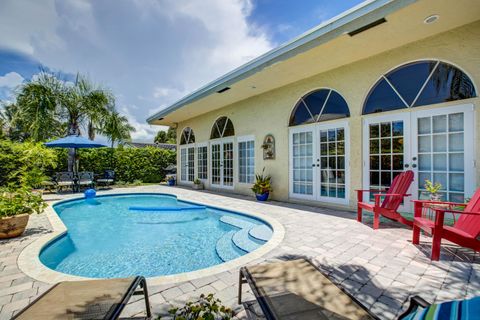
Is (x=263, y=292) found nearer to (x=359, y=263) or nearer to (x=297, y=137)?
(x=359, y=263)

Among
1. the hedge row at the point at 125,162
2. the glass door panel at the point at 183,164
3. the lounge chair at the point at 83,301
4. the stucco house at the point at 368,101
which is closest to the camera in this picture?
the lounge chair at the point at 83,301

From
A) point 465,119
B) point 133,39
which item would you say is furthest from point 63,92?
point 465,119

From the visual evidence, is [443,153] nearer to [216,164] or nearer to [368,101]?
[368,101]

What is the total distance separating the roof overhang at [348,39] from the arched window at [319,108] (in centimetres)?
67

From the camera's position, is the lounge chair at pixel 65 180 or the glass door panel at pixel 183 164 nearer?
the lounge chair at pixel 65 180

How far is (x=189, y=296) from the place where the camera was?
2.30 meters

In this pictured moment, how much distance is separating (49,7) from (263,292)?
8083 millimetres

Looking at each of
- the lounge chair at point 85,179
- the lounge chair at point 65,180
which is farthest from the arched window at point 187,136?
the lounge chair at point 65,180

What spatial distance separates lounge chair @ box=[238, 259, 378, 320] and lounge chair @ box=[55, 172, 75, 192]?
11.8 m

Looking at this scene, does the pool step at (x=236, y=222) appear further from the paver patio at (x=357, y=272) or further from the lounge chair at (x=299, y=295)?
the lounge chair at (x=299, y=295)

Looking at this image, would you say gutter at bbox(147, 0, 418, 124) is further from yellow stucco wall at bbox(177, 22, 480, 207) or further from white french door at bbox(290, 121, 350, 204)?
white french door at bbox(290, 121, 350, 204)

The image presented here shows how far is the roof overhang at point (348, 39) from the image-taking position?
12.9 feet

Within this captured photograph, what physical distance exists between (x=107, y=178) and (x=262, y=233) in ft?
35.9

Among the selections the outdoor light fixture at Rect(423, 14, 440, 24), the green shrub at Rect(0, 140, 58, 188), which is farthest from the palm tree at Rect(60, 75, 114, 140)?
the outdoor light fixture at Rect(423, 14, 440, 24)
